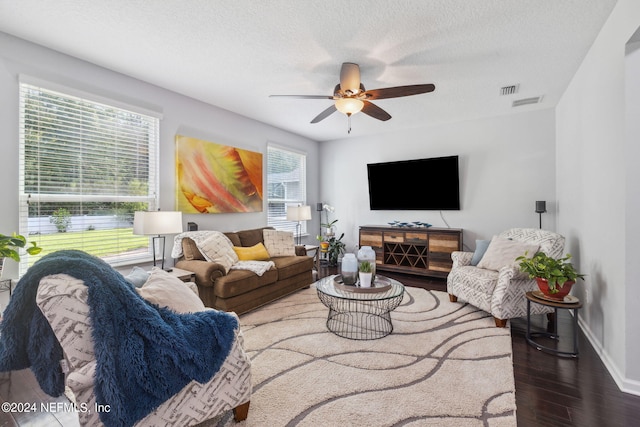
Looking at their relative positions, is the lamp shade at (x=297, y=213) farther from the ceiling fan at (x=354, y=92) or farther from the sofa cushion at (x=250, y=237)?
the ceiling fan at (x=354, y=92)

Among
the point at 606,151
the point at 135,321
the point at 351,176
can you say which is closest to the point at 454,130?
the point at 351,176

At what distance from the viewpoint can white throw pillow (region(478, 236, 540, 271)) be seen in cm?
307

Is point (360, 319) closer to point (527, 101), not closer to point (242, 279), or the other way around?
point (242, 279)

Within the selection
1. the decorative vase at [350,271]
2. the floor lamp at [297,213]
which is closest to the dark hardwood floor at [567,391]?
the decorative vase at [350,271]

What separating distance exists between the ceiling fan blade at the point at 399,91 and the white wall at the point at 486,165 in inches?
102

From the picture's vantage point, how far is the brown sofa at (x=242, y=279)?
2.97 meters

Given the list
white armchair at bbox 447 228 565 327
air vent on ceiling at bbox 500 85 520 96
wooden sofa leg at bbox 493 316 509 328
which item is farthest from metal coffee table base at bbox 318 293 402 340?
air vent on ceiling at bbox 500 85 520 96

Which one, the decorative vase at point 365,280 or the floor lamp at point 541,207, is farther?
the floor lamp at point 541,207

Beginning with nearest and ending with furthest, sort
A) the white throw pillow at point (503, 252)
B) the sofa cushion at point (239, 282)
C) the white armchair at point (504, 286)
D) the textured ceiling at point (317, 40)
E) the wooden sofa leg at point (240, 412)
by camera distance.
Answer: the wooden sofa leg at point (240, 412), the textured ceiling at point (317, 40), the white armchair at point (504, 286), the sofa cushion at point (239, 282), the white throw pillow at point (503, 252)

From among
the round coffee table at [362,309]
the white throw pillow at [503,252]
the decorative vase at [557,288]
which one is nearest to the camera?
the decorative vase at [557,288]

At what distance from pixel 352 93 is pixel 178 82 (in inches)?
81.5

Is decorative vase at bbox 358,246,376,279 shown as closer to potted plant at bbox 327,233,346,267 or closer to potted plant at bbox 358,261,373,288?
potted plant at bbox 358,261,373,288

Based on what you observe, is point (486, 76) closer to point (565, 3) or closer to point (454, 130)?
point (565, 3)

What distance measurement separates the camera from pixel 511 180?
4.55 metres
